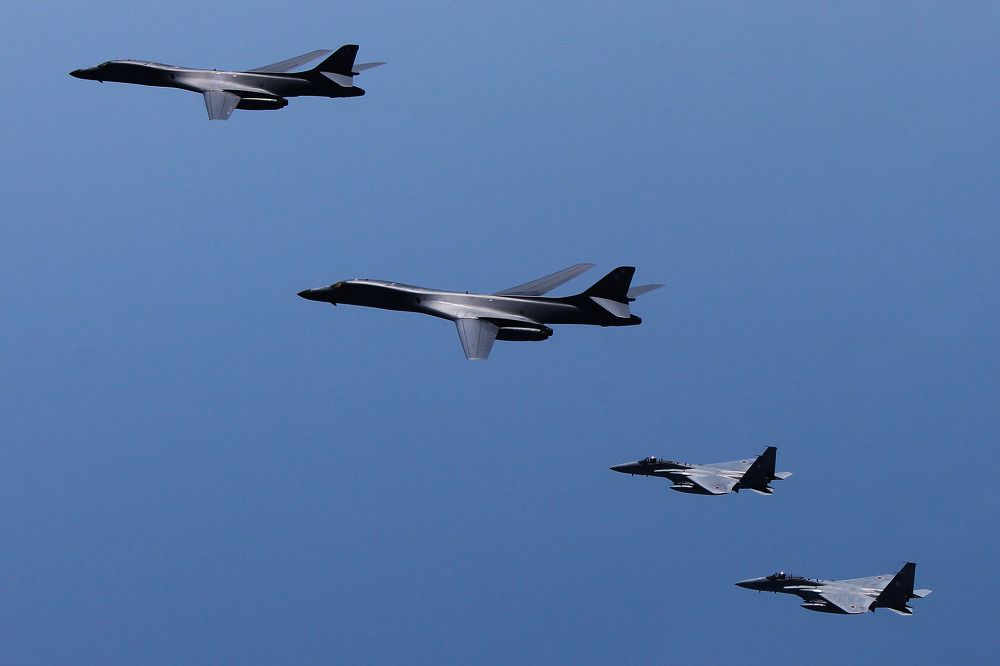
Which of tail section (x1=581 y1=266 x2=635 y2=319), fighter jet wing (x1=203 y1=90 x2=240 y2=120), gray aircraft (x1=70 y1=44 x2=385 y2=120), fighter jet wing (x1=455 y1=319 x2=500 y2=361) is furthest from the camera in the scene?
gray aircraft (x1=70 y1=44 x2=385 y2=120)

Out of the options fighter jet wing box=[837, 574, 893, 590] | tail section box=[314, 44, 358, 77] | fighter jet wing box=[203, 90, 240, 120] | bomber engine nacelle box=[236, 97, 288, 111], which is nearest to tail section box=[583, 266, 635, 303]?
tail section box=[314, 44, 358, 77]

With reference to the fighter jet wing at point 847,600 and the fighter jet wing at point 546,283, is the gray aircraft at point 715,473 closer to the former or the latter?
the fighter jet wing at point 847,600

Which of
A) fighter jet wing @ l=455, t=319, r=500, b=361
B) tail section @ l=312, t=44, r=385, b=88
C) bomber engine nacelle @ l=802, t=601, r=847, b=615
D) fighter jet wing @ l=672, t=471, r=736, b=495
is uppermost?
tail section @ l=312, t=44, r=385, b=88

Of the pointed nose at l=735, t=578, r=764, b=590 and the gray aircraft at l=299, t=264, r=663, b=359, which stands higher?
the gray aircraft at l=299, t=264, r=663, b=359

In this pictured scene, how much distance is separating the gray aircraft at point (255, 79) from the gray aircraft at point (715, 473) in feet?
118

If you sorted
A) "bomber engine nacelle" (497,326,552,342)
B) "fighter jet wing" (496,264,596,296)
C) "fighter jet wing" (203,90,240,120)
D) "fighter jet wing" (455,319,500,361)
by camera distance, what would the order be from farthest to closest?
"fighter jet wing" (203,90,240,120)
"fighter jet wing" (496,264,596,296)
"bomber engine nacelle" (497,326,552,342)
"fighter jet wing" (455,319,500,361)

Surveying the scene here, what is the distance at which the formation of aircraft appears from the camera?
6075cm

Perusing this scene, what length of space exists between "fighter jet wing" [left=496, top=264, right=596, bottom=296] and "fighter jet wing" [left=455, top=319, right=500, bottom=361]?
13.6 feet

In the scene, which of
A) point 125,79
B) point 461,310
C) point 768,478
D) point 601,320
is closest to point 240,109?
point 125,79

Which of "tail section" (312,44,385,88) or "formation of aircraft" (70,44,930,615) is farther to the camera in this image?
"tail section" (312,44,385,88)

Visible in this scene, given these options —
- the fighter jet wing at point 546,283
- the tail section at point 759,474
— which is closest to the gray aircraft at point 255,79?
the fighter jet wing at point 546,283

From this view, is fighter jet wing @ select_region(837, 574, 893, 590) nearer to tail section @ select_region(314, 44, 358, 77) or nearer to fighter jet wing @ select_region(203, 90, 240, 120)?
tail section @ select_region(314, 44, 358, 77)

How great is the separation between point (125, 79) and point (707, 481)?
51.3 meters

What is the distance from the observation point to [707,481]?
253 ft
